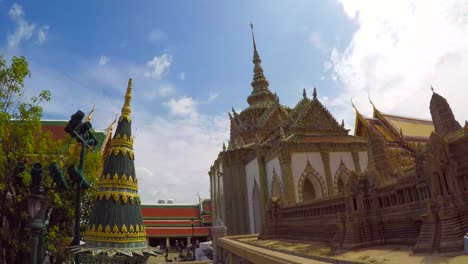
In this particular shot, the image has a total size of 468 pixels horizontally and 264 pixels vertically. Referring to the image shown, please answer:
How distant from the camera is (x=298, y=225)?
11383 mm

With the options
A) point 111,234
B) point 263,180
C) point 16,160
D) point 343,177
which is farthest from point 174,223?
point 111,234

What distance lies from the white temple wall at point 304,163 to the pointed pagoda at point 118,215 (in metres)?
13.8

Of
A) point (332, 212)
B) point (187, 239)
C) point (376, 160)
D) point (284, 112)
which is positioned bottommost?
point (187, 239)

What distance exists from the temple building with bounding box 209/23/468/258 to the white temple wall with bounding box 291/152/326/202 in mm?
58

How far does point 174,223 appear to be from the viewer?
143ft

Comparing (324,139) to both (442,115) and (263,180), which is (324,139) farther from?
(442,115)

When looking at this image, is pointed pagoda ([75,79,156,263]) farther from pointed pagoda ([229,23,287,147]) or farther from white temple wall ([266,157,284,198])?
pointed pagoda ([229,23,287,147])

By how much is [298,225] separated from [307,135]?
8.59 m

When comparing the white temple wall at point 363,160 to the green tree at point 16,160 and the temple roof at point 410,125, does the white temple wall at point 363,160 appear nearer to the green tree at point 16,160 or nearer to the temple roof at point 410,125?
the temple roof at point 410,125

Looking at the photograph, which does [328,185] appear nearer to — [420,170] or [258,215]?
[258,215]

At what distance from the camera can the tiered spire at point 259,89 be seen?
96.7ft

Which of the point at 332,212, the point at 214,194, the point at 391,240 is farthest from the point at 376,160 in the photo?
the point at 214,194

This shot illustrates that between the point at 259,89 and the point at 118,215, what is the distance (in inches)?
1053

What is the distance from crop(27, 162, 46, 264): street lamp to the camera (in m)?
4.74
